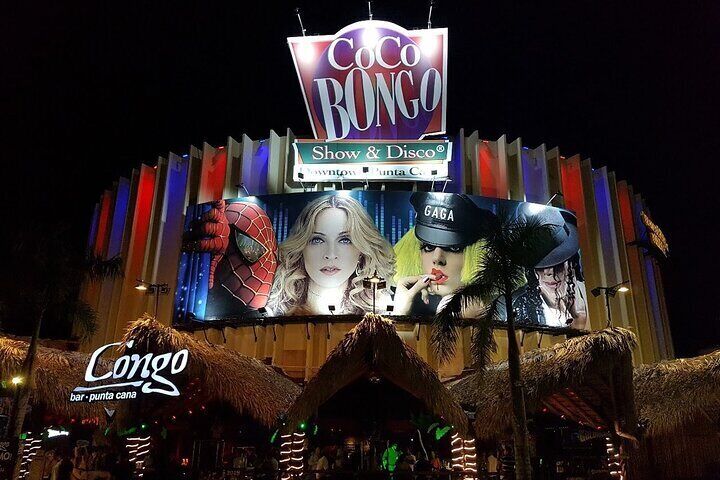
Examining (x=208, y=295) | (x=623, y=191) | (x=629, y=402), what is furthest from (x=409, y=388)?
(x=623, y=191)

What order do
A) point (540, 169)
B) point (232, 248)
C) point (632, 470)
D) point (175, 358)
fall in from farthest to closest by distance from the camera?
point (540, 169) → point (232, 248) → point (632, 470) → point (175, 358)

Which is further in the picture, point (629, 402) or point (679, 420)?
point (679, 420)

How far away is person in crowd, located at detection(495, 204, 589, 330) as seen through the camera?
1027 inches

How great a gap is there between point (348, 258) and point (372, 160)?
4.93m

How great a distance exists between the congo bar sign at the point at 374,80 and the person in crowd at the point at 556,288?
263 inches

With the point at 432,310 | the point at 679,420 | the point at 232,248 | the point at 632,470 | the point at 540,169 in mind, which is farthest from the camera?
the point at 540,169

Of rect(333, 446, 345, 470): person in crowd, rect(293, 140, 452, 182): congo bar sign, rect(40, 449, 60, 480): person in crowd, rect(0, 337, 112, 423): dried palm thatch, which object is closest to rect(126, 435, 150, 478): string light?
rect(0, 337, 112, 423): dried palm thatch

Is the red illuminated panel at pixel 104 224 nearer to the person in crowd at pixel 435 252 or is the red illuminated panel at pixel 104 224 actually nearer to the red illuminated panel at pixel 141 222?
the red illuminated panel at pixel 141 222

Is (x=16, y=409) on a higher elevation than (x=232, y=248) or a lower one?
lower

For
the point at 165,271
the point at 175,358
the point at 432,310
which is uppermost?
the point at 165,271

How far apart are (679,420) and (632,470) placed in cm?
217

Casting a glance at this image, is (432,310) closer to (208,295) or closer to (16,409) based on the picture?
(208,295)

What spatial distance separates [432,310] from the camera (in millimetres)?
25422

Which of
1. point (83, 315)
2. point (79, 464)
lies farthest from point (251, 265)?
point (79, 464)
